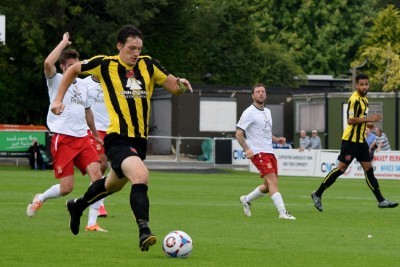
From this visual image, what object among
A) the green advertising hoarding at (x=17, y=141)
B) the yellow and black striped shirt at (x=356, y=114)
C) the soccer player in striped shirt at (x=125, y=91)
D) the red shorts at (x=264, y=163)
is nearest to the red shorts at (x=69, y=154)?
the soccer player in striped shirt at (x=125, y=91)

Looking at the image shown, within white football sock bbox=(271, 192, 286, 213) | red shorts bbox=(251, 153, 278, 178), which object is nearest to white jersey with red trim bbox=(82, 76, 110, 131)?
red shorts bbox=(251, 153, 278, 178)

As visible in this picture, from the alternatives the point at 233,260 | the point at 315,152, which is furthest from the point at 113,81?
the point at 315,152

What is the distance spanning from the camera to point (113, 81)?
12.7 meters

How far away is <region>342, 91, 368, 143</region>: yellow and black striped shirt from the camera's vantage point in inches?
821

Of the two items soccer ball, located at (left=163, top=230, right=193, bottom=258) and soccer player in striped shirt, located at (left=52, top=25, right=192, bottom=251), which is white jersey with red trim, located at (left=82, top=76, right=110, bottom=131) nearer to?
soccer player in striped shirt, located at (left=52, top=25, right=192, bottom=251)

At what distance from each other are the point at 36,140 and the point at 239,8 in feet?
95.7

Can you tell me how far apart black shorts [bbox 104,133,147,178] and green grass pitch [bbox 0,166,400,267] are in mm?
918

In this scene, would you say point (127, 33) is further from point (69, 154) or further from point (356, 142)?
point (356, 142)

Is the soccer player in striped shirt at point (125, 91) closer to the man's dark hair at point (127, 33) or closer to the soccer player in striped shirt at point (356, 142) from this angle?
the man's dark hair at point (127, 33)

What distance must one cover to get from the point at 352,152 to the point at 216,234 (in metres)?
6.52

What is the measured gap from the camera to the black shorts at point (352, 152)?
21.1 m

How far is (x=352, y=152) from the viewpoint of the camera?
21.2m

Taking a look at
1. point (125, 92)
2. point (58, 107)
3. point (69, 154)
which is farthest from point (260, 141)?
point (58, 107)

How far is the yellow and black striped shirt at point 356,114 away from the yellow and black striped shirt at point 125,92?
→ 8.61m
